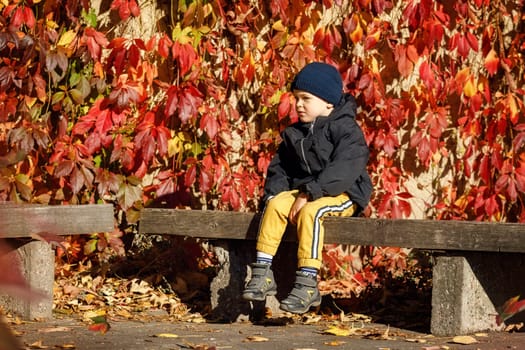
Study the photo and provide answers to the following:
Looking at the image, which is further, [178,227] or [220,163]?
[220,163]

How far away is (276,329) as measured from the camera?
4.48 metres

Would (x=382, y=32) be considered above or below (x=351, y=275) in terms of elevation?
above

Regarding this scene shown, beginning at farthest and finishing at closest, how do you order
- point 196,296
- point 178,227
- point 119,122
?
point 119,122, point 196,296, point 178,227

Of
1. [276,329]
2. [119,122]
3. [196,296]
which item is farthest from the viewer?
[119,122]

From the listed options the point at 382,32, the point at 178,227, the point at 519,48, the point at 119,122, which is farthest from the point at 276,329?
the point at 519,48

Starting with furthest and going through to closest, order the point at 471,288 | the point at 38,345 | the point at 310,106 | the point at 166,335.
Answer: the point at 310,106 < the point at 471,288 < the point at 166,335 < the point at 38,345

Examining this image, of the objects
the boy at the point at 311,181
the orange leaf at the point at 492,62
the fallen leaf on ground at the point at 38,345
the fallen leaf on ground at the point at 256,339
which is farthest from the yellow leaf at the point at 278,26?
the fallen leaf on ground at the point at 38,345

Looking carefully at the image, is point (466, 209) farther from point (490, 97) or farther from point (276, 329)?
point (276, 329)

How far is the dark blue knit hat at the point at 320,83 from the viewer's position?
4.63 m

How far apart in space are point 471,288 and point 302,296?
0.77 metres

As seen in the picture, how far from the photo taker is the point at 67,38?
5645 mm

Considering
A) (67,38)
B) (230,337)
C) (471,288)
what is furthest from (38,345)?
(67,38)

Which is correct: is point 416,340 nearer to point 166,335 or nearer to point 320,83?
point 166,335

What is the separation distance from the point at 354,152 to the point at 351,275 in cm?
160
